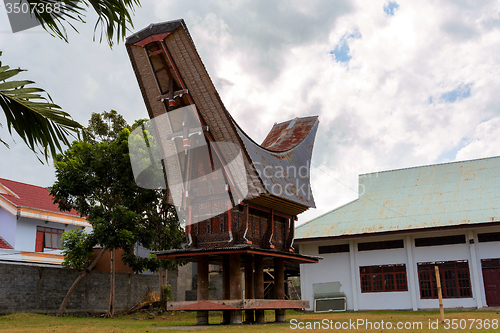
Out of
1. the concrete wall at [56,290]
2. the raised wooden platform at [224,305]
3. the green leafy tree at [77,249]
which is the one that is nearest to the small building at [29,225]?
the concrete wall at [56,290]

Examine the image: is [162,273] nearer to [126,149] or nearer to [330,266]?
[126,149]

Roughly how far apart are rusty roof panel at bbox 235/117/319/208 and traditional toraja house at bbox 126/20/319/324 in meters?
0.06

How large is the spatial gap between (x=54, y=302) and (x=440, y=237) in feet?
57.9

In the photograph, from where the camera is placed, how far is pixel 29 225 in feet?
79.5

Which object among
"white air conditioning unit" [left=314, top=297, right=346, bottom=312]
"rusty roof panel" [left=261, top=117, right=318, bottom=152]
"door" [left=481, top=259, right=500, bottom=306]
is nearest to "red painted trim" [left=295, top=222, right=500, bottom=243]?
"door" [left=481, top=259, right=500, bottom=306]

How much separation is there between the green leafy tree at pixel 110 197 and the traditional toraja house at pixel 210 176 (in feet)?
15.1

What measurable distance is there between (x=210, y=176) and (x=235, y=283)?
3.29 meters

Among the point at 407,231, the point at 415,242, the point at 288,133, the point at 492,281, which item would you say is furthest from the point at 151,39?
the point at 492,281

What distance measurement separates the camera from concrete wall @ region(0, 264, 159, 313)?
16031 millimetres

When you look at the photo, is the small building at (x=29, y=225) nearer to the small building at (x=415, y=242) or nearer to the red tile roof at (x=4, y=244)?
the red tile roof at (x=4, y=244)

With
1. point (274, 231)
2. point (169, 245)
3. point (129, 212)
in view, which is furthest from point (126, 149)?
point (274, 231)

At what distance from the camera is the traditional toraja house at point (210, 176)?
12555mm

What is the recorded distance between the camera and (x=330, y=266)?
23375 millimetres

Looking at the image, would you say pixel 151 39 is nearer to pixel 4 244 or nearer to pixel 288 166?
pixel 288 166
